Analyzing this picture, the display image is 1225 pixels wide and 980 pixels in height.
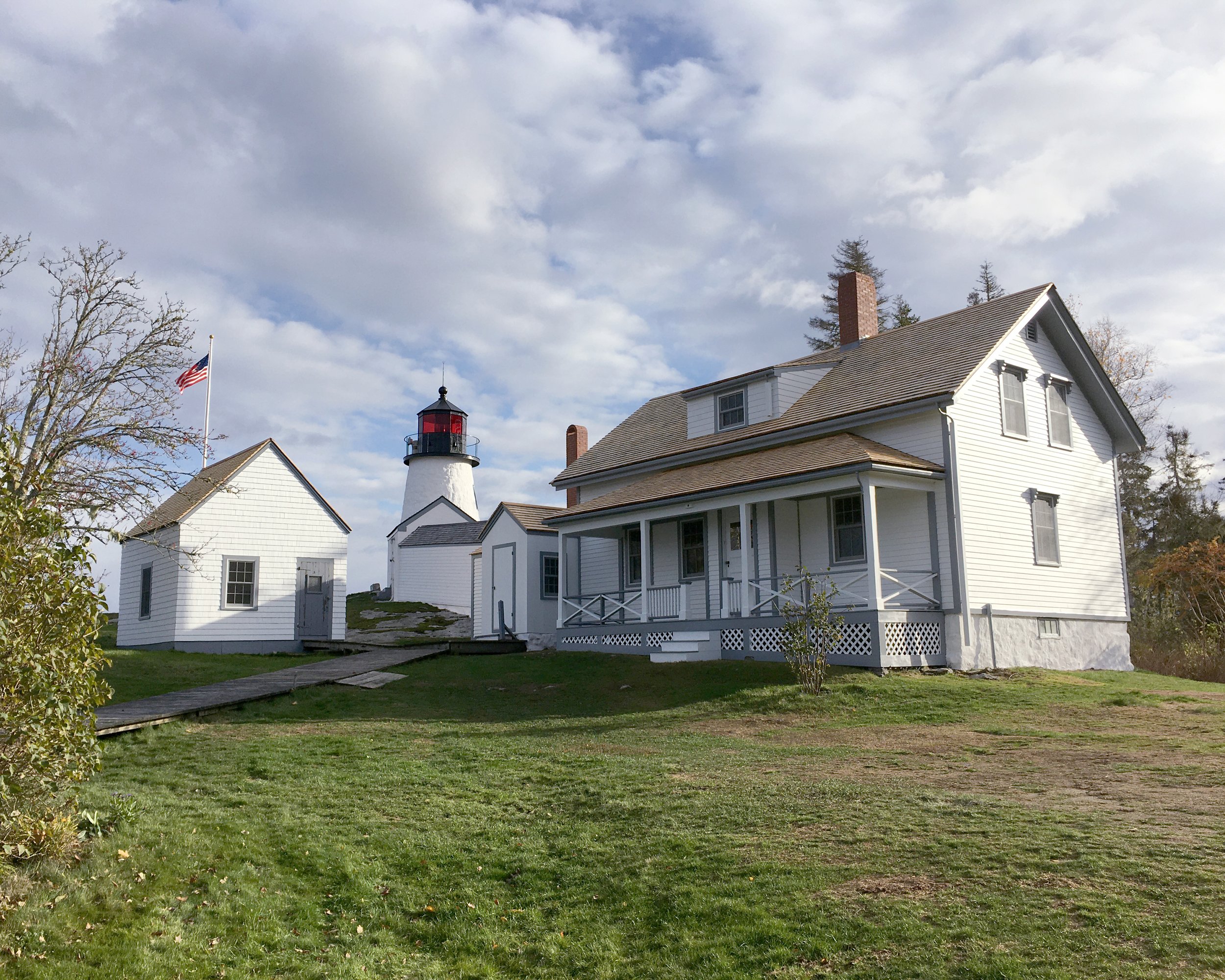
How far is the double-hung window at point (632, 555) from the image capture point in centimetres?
2489

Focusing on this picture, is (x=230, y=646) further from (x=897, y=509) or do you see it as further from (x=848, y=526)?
(x=897, y=509)

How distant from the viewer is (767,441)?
22438 mm

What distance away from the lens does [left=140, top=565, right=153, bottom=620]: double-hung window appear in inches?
1037

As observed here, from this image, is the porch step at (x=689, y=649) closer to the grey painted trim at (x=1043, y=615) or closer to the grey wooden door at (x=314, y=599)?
the grey painted trim at (x=1043, y=615)

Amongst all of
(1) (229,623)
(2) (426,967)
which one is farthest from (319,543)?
(2) (426,967)

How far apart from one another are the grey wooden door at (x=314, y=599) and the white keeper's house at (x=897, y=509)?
21.0 feet

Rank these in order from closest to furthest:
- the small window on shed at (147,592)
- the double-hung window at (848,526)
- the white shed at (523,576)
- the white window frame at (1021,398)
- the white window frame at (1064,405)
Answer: the double-hung window at (848,526), the white window frame at (1021,398), the white window frame at (1064,405), the small window on shed at (147,592), the white shed at (523,576)

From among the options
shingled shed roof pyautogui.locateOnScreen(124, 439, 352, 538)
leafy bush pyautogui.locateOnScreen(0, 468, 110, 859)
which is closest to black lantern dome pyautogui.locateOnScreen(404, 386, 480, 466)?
shingled shed roof pyautogui.locateOnScreen(124, 439, 352, 538)

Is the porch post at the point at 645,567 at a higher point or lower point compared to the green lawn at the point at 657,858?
higher

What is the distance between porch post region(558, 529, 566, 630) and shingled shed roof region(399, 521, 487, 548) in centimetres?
1751

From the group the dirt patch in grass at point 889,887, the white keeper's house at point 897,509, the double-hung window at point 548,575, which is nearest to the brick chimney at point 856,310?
the white keeper's house at point 897,509

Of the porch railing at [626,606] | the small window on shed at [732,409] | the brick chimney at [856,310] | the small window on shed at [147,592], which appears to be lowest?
the porch railing at [626,606]

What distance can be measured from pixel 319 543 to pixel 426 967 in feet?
68.6

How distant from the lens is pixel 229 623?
82.6 feet
